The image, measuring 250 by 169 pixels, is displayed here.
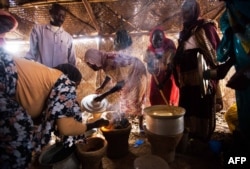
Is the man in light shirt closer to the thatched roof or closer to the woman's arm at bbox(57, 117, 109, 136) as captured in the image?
the thatched roof

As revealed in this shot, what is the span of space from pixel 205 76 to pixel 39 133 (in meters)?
2.29

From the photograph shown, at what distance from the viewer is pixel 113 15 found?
5.27 metres

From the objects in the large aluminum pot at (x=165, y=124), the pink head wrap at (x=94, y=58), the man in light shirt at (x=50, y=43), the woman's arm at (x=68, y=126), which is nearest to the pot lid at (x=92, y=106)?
the pink head wrap at (x=94, y=58)

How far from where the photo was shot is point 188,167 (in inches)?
114

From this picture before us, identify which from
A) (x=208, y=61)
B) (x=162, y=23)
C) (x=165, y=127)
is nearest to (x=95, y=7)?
(x=162, y=23)

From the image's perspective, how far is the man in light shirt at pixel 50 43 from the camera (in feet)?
11.1

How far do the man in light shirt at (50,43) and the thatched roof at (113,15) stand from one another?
855 mm

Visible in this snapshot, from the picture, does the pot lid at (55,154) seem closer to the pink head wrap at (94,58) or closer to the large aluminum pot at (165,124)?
the large aluminum pot at (165,124)

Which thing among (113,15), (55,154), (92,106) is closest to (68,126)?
(55,154)

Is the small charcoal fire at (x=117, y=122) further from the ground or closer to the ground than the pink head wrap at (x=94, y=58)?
closer to the ground

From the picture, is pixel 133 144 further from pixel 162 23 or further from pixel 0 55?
pixel 162 23

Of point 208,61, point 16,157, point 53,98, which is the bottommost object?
point 16,157

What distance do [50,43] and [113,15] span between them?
7.77ft

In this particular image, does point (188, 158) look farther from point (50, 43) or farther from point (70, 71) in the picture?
point (50, 43)
